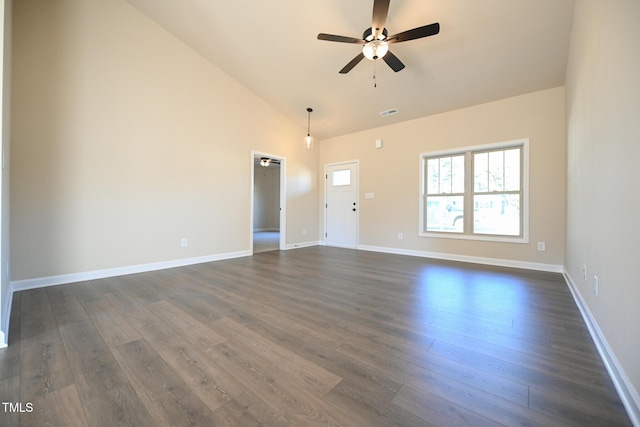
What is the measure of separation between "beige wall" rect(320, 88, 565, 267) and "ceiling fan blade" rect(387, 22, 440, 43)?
2.51m

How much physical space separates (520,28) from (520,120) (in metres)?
1.53

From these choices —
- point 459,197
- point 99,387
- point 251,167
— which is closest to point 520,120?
point 459,197

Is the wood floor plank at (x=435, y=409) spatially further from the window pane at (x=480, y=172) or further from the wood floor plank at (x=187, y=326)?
the window pane at (x=480, y=172)

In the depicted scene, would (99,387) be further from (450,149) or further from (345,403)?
(450,149)

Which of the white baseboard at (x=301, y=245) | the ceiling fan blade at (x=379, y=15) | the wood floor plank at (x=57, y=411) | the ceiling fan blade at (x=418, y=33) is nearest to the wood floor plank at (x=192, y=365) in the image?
the wood floor plank at (x=57, y=411)

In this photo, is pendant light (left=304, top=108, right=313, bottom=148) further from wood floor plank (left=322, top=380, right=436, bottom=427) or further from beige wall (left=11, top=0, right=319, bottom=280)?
wood floor plank (left=322, top=380, right=436, bottom=427)

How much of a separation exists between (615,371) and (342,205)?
5.16 metres

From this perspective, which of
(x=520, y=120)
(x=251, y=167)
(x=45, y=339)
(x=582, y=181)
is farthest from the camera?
(x=251, y=167)

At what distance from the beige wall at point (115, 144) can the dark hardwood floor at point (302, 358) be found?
32.1 inches

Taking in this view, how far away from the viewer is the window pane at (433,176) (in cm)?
499

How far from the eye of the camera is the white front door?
610cm

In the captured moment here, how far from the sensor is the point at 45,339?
179cm

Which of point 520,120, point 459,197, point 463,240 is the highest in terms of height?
point 520,120

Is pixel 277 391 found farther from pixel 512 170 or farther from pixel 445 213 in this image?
pixel 512 170
